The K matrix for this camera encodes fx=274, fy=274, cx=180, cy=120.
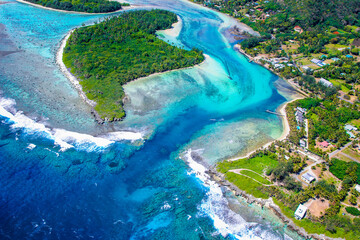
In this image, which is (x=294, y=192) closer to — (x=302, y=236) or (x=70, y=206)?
(x=302, y=236)

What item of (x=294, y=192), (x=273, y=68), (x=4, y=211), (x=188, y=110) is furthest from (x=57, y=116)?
(x=273, y=68)

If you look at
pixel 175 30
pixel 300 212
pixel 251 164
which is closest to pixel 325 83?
pixel 251 164

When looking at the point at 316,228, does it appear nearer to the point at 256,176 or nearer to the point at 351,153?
the point at 256,176

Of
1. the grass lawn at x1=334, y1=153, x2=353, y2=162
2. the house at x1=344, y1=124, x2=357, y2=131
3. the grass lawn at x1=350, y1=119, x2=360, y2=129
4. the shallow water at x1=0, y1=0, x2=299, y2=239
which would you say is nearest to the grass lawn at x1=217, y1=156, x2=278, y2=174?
the shallow water at x1=0, y1=0, x2=299, y2=239

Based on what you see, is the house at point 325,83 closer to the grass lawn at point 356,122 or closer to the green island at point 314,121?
the green island at point 314,121

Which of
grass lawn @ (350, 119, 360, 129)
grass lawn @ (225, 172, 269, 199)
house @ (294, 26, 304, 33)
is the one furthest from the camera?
house @ (294, 26, 304, 33)

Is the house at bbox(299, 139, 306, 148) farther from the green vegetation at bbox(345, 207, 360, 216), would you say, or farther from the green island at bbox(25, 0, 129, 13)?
the green island at bbox(25, 0, 129, 13)
